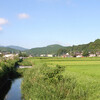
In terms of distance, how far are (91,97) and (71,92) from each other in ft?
5.00

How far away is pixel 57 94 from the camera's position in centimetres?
1480

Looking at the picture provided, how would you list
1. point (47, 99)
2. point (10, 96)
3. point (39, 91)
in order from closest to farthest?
1. point (47, 99)
2. point (39, 91)
3. point (10, 96)

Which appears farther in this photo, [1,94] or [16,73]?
[16,73]

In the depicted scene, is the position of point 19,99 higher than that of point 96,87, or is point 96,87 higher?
point 96,87

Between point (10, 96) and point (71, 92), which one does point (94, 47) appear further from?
point (71, 92)

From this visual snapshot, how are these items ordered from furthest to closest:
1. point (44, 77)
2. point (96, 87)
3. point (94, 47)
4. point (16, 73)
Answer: point (94, 47) < point (16, 73) < point (44, 77) < point (96, 87)

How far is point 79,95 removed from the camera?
47.7ft

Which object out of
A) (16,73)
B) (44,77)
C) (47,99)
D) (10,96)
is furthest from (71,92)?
(16,73)

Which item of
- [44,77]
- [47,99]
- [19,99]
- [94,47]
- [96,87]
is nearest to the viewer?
[47,99]

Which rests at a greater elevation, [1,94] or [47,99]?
[47,99]

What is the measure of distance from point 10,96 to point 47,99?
2027 cm

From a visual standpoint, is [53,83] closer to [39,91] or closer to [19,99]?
[39,91]

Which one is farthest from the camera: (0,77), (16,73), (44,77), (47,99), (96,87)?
(16,73)

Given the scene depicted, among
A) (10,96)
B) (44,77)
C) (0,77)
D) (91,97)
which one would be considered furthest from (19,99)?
(91,97)
